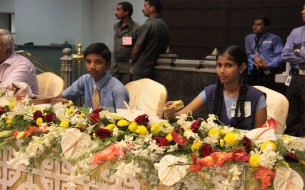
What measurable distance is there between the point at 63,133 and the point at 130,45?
4291mm

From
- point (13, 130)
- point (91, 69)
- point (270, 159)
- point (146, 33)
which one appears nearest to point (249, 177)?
point (270, 159)

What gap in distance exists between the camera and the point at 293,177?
163 cm

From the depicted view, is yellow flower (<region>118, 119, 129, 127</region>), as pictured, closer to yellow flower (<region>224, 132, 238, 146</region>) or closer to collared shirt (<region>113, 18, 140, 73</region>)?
yellow flower (<region>224, 132, 238, 146</region>)

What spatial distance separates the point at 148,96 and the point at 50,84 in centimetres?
98

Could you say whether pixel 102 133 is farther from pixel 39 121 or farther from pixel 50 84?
pixel 50 84

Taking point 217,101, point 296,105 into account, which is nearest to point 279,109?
point 217,101

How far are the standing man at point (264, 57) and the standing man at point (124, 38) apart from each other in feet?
4.53

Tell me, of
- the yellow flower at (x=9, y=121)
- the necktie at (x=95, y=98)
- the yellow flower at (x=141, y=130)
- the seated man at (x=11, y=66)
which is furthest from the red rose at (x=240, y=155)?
the seated man at (x=11, y=66)

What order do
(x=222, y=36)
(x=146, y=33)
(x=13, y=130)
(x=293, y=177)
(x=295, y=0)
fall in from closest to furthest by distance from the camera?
(x=293, y=177) → (x=13, y=130) → (x=146, y=33) → (x=295, y=0) → (x=222, y=36)

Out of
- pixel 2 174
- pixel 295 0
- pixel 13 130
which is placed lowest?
pixel 2 174

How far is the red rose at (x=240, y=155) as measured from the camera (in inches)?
66.7

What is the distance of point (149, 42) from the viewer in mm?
6223

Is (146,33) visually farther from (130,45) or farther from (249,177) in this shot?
(249,177)

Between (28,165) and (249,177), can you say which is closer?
(249,177)
